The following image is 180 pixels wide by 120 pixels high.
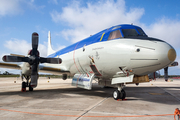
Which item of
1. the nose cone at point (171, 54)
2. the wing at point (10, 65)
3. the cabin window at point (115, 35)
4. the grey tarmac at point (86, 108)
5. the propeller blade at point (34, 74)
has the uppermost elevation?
the cabin window at point (115, 35)

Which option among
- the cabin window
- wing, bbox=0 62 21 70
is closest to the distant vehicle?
the cabin window

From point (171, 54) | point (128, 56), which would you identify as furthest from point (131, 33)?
point (171, 54)

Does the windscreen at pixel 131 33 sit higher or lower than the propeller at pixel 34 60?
higher

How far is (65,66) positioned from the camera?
13.9 metres

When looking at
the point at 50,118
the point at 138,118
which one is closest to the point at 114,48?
the point at 138,118

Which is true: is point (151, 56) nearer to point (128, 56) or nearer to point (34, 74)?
point (128, 56)

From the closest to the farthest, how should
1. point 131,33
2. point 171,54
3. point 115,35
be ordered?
point 171,54 → point 131,33 → point 115,35

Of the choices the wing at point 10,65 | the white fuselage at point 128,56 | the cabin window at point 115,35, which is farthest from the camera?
the wing at point 10,65

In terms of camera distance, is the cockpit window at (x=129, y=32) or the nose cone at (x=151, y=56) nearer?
the nose cone at (x=151, y=56)

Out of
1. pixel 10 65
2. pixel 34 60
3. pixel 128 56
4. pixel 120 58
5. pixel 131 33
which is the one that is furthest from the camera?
pixel 10 65

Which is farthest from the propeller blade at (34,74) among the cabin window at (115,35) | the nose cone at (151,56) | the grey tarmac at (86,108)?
the nose cone at (151,56)

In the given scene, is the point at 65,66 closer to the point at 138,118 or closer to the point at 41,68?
the point at 41,68

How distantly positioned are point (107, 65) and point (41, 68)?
749 centimetres

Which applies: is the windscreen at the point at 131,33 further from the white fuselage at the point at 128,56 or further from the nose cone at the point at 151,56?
the nose cone at the point at 151,56
